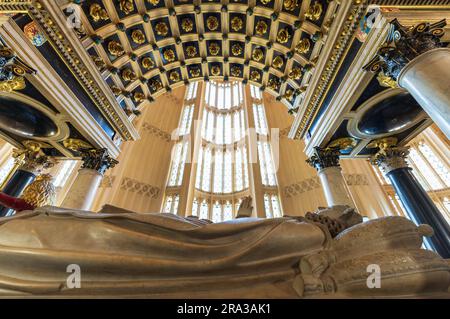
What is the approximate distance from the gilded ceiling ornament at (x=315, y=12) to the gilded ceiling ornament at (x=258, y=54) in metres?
1.71

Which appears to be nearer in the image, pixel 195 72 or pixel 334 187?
pixel 334 187

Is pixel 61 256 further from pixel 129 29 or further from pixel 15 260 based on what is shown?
pixel 129 29

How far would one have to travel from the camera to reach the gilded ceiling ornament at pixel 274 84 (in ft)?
21.1

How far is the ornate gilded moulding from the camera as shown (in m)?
3.27

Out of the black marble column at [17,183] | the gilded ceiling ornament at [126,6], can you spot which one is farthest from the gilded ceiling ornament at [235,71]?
the black marble column at [17,183]

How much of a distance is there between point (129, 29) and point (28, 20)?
233 centimetres

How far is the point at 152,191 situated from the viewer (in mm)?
10852

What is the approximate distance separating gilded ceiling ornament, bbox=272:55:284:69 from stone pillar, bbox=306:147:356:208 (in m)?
2.74

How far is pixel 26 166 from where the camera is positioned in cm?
548

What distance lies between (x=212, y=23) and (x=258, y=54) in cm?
160

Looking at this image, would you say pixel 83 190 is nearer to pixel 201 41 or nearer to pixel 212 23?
pixel 201 41

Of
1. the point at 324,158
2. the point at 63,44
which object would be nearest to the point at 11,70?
the point at 63,44

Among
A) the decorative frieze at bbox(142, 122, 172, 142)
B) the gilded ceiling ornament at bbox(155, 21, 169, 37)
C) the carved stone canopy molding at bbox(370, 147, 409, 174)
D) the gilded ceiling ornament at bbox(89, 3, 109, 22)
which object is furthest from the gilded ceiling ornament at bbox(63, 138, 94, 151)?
the carved stone canopy molding at bbox(370, 147, 409, 174)

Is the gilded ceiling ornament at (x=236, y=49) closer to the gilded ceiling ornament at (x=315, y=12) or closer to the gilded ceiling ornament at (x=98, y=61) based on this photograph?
the gilded ceiling ornament at (x=315, y=12)
